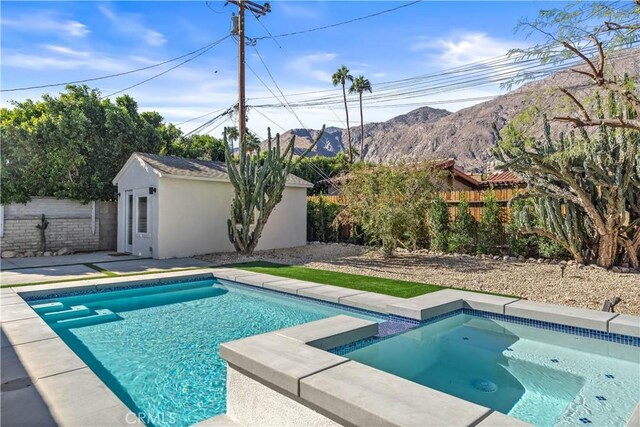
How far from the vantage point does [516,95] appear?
6770 millimetres

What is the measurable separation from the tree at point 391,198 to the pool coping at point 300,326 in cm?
404

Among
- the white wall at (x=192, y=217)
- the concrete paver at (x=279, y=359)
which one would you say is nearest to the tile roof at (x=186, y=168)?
the white wall at (x=192, y=217)

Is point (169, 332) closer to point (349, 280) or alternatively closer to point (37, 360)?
point (37, 360)

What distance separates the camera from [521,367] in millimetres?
4969

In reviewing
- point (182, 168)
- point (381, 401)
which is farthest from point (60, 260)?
point (381, 401)

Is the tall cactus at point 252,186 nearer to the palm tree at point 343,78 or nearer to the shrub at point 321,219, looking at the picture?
the shrub at point 321,219

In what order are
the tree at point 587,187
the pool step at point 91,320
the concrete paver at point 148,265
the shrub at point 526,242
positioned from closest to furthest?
1. the pool step at point 91,320
2. the tree at point 587,187
3. the concrete paver at point 148,265
4. the shrub at point 526,242

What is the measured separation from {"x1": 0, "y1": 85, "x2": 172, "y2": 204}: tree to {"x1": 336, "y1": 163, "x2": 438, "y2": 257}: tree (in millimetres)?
10884

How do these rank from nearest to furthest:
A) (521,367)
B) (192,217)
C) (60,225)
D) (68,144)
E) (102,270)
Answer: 1. (521,367)
2. (102,270)
3. (192,217)
4. (60,225)
5. (68,144)

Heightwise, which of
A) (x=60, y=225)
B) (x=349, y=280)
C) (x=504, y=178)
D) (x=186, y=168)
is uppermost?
(x=504, y=178)

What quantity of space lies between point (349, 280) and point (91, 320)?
515 cm

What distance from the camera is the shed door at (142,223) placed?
13547 mm

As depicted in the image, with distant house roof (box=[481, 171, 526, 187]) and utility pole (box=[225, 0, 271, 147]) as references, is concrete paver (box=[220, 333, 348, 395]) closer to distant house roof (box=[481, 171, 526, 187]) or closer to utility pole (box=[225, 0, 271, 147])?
utility pole (box=[225, 0, 271, 147])

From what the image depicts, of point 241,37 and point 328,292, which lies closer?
point 328,292
